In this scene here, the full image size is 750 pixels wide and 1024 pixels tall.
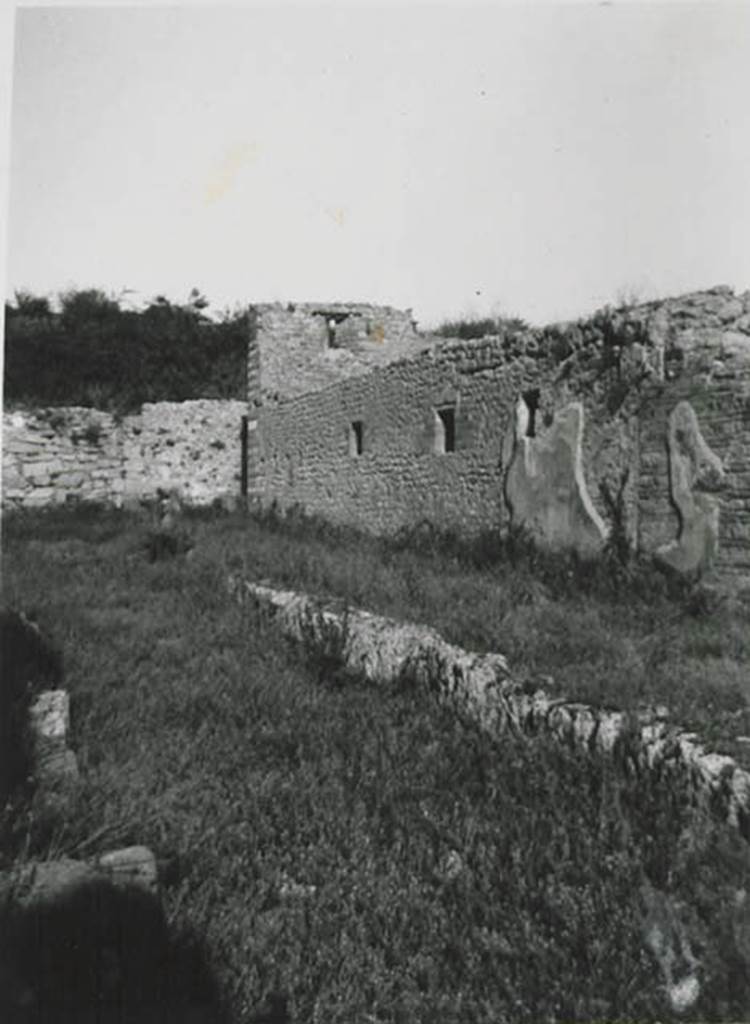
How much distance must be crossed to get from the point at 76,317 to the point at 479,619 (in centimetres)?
1776

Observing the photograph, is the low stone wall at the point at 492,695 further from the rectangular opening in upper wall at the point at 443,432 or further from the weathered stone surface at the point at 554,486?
the rectangular opening in upper wall at the point at 443,432

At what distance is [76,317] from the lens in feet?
69.9

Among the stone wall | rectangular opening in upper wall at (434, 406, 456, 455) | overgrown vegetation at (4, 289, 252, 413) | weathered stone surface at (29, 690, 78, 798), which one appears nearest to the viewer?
weathered stone surface at (29, 690, 78, 798)

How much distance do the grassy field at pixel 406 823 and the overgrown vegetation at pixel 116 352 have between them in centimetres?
1276

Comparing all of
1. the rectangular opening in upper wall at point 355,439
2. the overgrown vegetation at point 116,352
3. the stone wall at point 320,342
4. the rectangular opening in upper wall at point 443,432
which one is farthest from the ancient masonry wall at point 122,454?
the rectangular opening in upper wall at point 443,432

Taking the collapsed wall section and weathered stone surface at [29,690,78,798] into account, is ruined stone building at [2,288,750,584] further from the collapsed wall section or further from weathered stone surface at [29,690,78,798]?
weathered stone surface at [29,690,78,798]

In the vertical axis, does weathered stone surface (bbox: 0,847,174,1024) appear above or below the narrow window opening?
below

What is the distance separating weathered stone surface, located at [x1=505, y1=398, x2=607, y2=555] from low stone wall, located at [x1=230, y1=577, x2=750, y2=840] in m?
2.88

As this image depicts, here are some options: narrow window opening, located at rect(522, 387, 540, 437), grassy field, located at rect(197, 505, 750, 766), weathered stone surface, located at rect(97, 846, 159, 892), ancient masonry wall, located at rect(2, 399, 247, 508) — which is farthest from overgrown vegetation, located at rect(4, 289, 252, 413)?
weathered stone surface, located at rect(97, 846, 159, 892)

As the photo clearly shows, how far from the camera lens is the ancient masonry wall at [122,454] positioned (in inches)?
631

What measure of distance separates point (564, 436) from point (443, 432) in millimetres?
2610

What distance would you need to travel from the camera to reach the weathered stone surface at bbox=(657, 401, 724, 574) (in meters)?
7.27

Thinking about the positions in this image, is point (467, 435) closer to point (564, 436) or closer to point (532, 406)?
point (532, 406)

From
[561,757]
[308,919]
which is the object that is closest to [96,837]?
[308,919]
